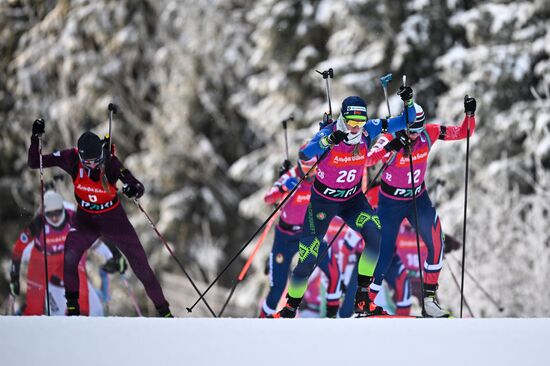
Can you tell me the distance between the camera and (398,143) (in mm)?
8438

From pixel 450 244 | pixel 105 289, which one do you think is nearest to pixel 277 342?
pixel 450 244

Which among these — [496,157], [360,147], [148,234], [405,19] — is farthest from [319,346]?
[148,234]

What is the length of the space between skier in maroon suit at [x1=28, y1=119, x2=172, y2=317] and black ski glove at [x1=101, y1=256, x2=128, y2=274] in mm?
1694

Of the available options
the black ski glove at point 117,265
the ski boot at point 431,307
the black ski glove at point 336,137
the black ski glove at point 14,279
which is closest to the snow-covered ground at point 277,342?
the ski boot at point 431,307

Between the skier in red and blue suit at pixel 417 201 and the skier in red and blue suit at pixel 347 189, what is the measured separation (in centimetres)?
18

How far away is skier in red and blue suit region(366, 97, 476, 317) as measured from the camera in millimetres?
8625

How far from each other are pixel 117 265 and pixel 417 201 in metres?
3.76

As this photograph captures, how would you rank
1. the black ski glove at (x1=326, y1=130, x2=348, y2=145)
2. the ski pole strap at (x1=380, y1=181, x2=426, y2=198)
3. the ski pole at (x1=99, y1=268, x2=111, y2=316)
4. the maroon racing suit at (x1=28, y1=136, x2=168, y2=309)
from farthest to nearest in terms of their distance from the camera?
the ski pole at (x1=99, y1=268, x2=111, y2=316) < the maroon racing suit at (x1=28, y1=136, x2=168, y2=309) < the ski pole strap at (x1=380, y1=181, x2=426, y2=198) < the black ski glove at (x1=326, y1=130, x2=348, y2=145)

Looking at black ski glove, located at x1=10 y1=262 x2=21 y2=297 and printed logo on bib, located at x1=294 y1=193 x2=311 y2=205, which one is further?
black ski glove, located at x1=10 y1=262 x2=21 y2=297

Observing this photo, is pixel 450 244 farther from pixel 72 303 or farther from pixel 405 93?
pixel 72 303

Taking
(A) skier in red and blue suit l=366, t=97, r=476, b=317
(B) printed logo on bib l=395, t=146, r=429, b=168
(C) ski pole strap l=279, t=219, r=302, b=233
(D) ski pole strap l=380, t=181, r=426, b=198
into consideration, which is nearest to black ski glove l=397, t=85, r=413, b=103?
(A) skier in red and blue suit l=366, t=97, r=476, b=317

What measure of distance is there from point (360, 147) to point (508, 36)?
13050 millimetres

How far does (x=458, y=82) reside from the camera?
2108cm

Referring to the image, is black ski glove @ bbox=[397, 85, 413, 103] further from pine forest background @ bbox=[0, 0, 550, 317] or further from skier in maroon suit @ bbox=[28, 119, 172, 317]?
pine forest background @ bbox=[0, 0, 550, 317]
